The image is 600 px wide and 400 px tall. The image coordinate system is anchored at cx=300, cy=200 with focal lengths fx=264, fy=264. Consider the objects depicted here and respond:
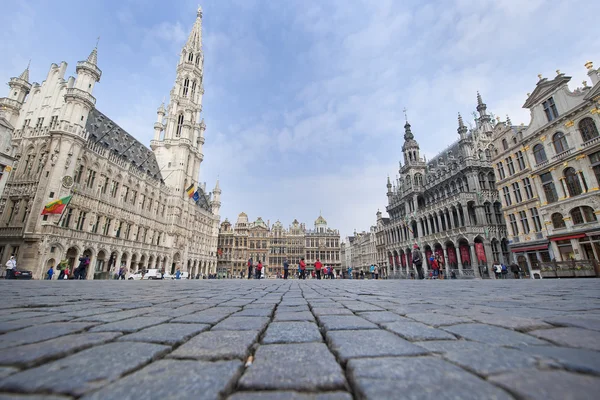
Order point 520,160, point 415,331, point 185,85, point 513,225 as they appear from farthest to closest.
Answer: point 185,85 < point 513,225 < point 520,160 < point 415,331

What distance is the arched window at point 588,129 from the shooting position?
17.8 m

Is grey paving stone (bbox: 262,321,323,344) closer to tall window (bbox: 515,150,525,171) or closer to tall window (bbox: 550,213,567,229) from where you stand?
tall window (bbox: 550,213,567,229)

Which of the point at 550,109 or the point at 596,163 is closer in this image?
the point at 596,163

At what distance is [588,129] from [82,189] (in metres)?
41.9

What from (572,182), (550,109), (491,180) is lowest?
(572,182)

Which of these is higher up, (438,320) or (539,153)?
(539,153)

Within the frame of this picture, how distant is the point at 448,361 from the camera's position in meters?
1.15

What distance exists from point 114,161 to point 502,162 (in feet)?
135

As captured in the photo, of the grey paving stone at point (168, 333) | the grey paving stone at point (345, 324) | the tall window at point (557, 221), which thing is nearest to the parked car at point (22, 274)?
the grey paving stone at point (168, 333)

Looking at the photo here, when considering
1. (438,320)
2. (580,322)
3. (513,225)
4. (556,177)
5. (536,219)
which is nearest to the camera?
(580,322)

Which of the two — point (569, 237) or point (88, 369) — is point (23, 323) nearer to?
point (88, 369)

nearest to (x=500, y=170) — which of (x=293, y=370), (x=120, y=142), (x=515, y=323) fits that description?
(x=515, y=323)

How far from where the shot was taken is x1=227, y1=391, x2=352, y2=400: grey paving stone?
82 centimetres

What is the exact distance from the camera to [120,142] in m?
36.8
